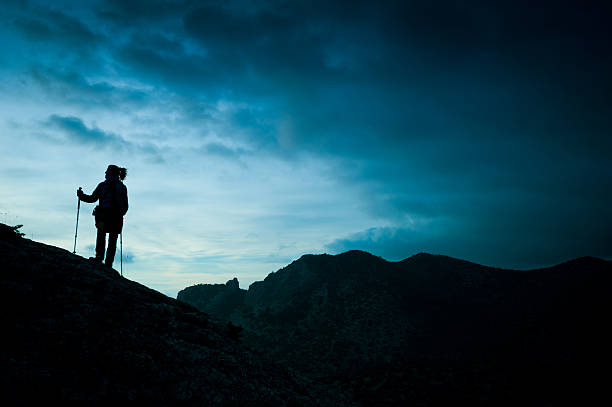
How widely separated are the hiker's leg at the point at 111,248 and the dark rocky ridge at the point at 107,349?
2.07 m

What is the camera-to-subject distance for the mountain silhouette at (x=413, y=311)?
75125 mm

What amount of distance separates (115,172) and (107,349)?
6708mm

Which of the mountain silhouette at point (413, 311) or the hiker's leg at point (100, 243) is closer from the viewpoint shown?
the hiker's leg at point (100, 243)

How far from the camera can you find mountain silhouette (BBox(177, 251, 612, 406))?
246 ft

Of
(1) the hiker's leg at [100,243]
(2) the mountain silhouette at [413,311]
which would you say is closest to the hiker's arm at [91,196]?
(1) the hiker's leg at [100,243]

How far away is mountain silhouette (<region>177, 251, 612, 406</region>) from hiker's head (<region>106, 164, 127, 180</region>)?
30395 millimetres

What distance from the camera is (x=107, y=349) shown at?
4895mm

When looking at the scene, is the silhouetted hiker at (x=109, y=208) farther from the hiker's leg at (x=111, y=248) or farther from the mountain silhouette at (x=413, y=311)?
the mountain silhouette at (x=413, y=311)

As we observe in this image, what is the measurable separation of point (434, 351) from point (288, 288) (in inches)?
2153

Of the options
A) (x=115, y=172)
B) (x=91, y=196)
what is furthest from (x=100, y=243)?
(x=115, y=172)

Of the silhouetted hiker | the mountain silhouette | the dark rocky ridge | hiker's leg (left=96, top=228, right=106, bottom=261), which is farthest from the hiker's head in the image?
the mountain silhouette

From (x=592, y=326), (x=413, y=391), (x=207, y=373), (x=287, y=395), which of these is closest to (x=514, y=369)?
(x=413, y=391)

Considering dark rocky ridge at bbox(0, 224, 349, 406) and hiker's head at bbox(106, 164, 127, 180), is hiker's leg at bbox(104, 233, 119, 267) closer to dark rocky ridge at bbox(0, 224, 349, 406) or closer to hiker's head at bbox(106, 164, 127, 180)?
hiker's head at bbox(106, 164, 127, 180)

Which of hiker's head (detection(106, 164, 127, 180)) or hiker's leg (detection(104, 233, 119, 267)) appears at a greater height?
hiker's head (detection(106, 164, 127, 180))
